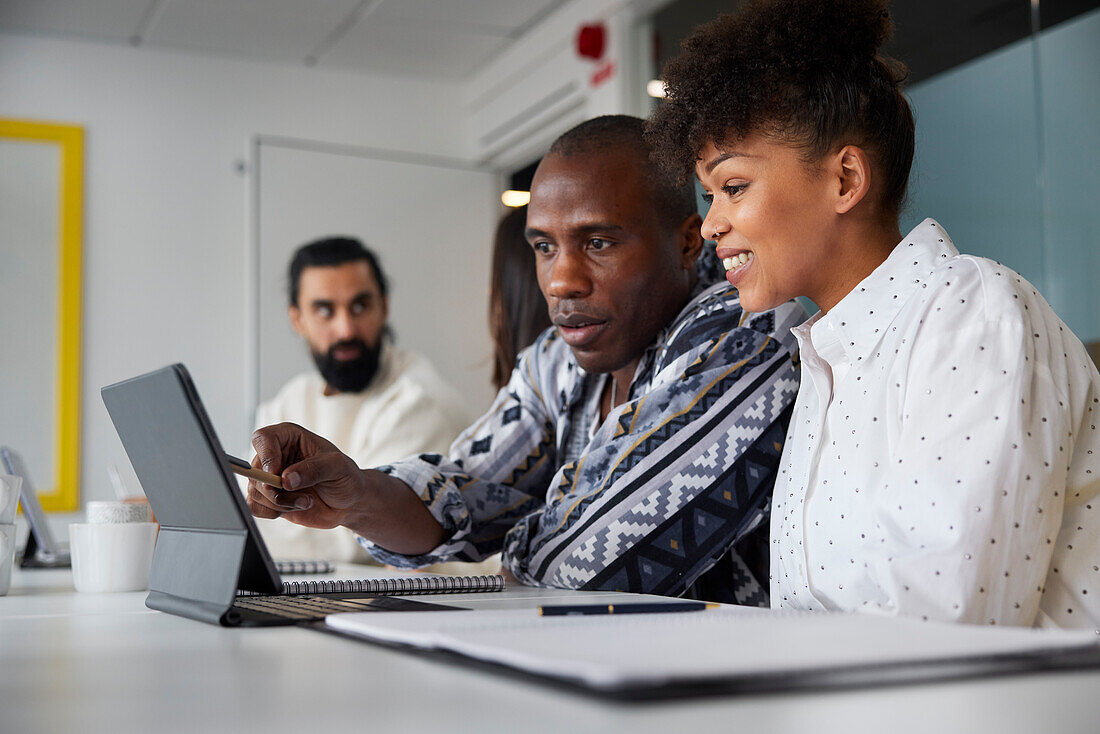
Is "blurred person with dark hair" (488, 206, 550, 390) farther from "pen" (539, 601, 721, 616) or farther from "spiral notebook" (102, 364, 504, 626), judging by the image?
"pen" (539, 601, 721, 616)

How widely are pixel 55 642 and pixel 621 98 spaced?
2981 mm

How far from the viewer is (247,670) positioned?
2.01 feet

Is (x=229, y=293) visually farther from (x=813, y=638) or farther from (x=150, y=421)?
(x=813, y=638)

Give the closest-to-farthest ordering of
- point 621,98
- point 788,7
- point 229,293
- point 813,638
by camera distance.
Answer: point 813,638, point 788,7, point 621,98, point 229,293

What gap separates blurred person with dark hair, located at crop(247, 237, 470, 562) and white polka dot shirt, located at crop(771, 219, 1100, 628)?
1766 mm

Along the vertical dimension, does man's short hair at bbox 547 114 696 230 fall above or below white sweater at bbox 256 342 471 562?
above

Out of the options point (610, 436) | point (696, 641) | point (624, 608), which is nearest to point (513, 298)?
point (610, 436)

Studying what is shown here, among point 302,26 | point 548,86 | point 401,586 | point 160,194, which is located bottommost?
point 401,586

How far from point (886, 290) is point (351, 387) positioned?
2428 mm

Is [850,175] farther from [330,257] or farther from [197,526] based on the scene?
[330,257]

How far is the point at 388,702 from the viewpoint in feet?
1.64

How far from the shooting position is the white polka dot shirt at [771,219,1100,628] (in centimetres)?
84

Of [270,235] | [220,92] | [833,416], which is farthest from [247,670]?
[220,92]

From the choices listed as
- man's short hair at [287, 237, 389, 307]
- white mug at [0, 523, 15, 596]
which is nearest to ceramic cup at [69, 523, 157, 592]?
white mug at [0, 523, 15, 596]
